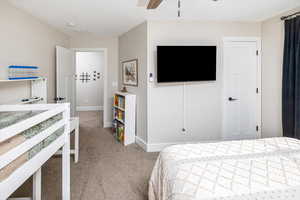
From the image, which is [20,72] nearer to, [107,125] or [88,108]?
[107,125]

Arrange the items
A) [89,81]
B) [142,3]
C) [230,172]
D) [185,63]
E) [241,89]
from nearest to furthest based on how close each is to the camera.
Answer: [230,172], [142,3], [185,63], [241,89], [89,81]

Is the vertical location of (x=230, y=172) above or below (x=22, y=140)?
below

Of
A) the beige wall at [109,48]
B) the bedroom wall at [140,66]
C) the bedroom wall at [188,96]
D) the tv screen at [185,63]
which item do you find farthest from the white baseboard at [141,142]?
the beige wall at [109,48]

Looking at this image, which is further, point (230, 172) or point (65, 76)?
point (65, 76)

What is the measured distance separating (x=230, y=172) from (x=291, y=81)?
8.26 feet

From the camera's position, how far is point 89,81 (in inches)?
335

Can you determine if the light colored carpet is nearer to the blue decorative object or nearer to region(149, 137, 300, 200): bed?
region(149, 137, 300, 200): bed

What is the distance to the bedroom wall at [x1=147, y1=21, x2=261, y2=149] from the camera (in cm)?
397

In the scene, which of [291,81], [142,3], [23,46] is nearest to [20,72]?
[23,46]

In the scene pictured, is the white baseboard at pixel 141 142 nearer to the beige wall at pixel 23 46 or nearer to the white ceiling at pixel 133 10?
the beige wall at pixel 23 46

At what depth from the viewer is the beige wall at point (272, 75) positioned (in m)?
3.77

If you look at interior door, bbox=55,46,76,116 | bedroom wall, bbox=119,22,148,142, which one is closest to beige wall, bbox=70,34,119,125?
interior door, bbox=55,46,76,116

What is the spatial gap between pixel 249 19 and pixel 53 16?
11.4ft

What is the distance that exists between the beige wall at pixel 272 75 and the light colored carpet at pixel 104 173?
2187mm
